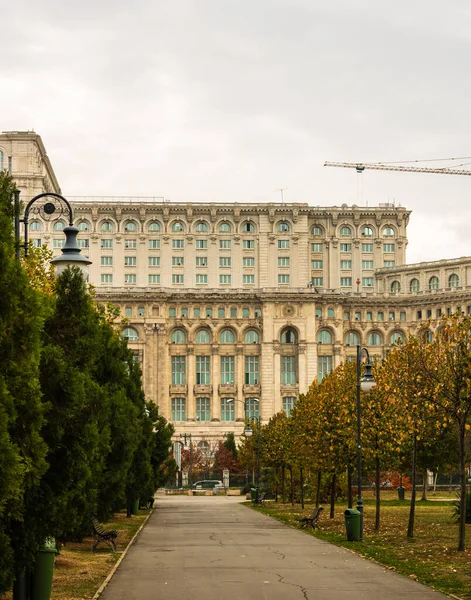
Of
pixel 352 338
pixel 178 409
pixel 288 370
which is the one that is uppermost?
pixel 352 338

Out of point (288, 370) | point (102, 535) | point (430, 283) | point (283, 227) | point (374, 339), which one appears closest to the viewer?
point (102, 535)

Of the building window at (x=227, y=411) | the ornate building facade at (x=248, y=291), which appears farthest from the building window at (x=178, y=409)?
the building window at (x=227, y=411)

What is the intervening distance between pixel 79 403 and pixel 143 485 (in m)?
34.3

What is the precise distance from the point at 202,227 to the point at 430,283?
3390 centimetres

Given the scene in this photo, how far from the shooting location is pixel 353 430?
47656mm

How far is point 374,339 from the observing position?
162m

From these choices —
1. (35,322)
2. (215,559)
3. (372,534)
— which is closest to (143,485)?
(372,534)

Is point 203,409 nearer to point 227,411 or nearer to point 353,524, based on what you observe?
point 227,411

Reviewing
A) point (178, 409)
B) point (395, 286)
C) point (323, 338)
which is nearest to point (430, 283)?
point (395, 286)

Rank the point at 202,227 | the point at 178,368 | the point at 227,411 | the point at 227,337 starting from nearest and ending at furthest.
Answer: the point at 227,411 < the point at 178,368 < the point at 227,337 < the point at 202,227

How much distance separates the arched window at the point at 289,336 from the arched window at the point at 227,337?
6810 mm

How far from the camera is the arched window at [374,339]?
161038 millimetres

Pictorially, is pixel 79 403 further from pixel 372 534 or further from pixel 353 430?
pixel 353 430

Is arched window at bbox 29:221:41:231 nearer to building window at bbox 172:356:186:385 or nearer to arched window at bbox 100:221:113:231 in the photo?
arched window at bbox 100:221:113:231
